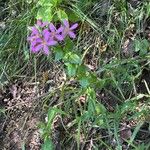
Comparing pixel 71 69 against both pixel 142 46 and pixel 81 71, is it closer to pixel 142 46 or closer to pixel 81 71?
pixel 81 71

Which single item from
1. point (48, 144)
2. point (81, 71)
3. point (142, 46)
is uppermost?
point (81, 71)

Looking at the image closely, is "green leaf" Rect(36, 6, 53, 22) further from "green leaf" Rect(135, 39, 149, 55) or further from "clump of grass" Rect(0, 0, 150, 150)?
"green leaf" Rect(135, 39, 149, 55)

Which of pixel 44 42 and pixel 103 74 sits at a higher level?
pixel 44 42

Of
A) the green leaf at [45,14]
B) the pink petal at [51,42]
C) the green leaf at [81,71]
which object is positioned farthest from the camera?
the green leaf at [45,14]

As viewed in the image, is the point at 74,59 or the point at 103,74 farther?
the point at 103,74

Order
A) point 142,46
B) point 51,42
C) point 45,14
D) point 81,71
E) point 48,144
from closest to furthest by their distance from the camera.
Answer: point 51,42
point 81,71
point 48,144
point 142,46
point 45,14

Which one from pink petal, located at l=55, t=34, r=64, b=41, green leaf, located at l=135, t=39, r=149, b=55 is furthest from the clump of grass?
pink petal, located at l=55, t=34, r=64, b=41

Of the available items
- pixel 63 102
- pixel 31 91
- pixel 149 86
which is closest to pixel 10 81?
pixel 31 91

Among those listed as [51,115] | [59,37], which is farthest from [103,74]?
[59,37]

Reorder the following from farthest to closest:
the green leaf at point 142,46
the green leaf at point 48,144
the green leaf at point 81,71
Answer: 1. the green leaf at point 142,46
2. the green leaf at point 48,144
3. the green leaf at point 81,71

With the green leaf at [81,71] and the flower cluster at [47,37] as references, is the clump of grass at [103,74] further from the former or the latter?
the flower cluster at [47,37]

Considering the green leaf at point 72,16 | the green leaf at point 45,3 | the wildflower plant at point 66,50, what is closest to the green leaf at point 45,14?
the green leaf at point 45,3
